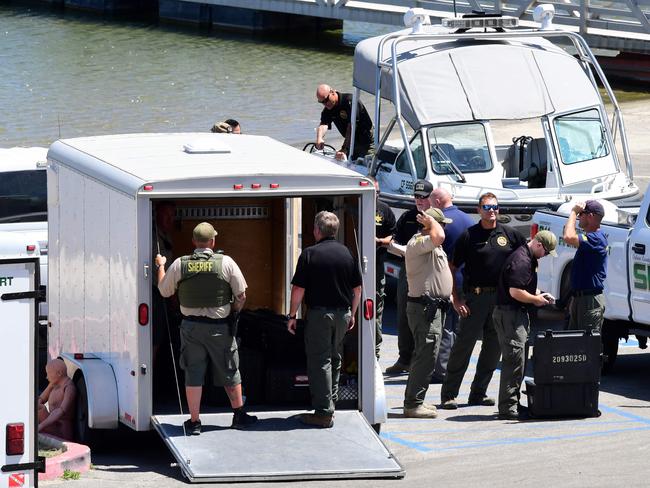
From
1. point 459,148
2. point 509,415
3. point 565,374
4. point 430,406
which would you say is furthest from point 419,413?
point 459,148

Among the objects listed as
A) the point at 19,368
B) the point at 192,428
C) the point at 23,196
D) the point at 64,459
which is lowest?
the point at 64,459

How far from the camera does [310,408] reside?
10367 millimetres

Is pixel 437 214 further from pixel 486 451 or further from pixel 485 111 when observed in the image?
pixel 485 111

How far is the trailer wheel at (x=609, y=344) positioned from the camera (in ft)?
42.6

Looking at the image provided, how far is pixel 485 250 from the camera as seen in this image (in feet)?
36.6

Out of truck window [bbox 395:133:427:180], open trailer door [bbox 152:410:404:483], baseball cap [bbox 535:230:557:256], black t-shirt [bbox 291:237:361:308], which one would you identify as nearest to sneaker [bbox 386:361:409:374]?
baseball cap [bbox 535:230:557:256]

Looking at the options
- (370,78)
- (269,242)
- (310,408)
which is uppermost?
(370,78)

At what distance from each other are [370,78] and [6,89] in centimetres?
2019

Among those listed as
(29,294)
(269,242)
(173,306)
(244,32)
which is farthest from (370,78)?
(244,32)

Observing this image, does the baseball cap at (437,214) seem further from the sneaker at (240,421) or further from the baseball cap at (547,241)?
the sneaker at (240,421)

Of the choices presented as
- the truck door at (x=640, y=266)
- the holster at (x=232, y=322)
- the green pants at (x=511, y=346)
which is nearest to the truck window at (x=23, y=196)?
the holster at (x=232, y=322)

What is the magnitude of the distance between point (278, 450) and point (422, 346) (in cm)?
202

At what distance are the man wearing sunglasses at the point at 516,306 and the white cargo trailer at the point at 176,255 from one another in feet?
4.04

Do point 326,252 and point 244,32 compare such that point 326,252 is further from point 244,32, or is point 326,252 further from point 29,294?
point 244,32
